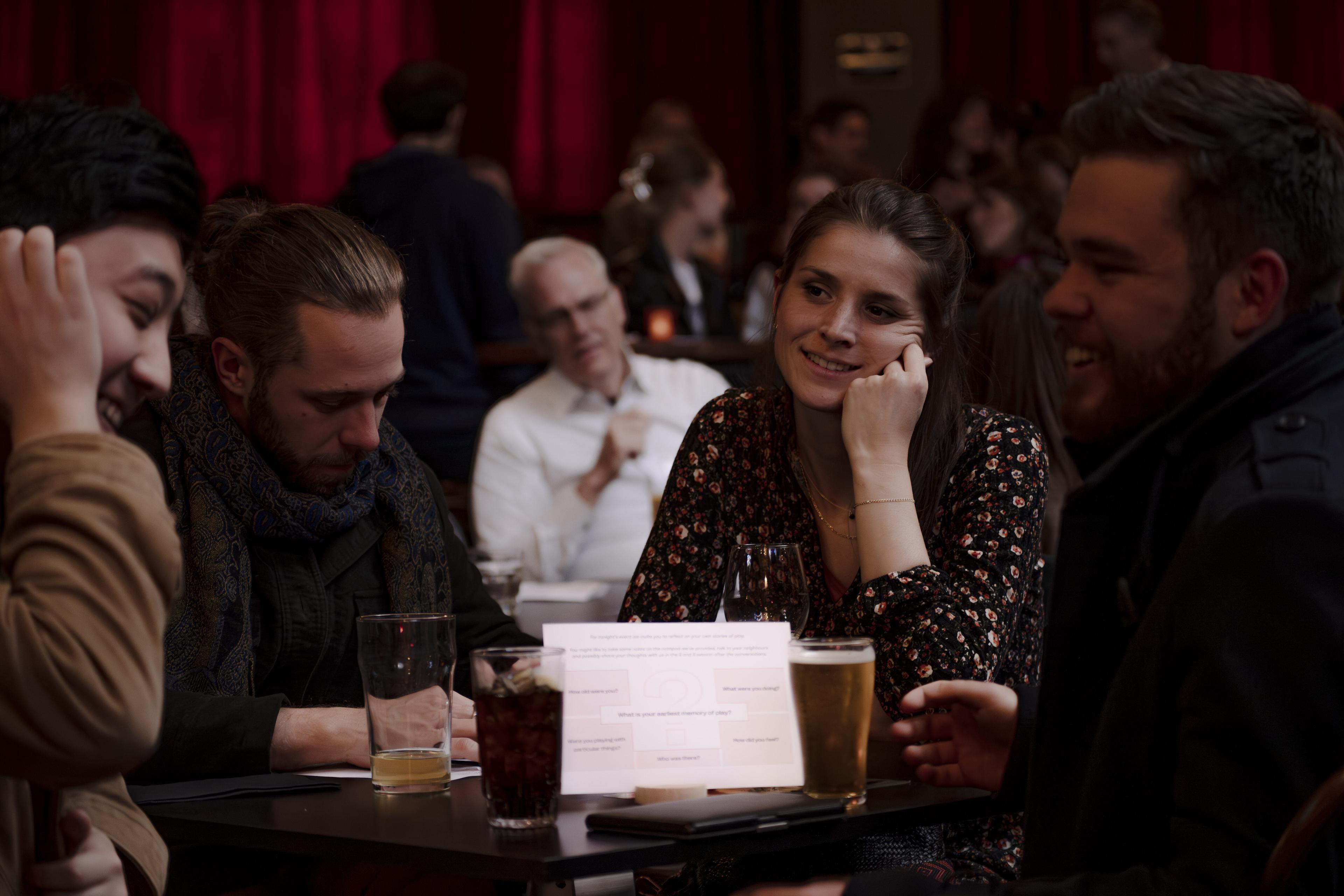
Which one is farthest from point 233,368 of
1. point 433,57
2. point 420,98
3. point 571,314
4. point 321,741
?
point 433,57

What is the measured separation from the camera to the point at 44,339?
38.7 inches

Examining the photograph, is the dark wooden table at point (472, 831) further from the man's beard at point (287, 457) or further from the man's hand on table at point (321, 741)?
the man's beard at point (287, 457)

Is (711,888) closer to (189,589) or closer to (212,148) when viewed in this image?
(189,589)

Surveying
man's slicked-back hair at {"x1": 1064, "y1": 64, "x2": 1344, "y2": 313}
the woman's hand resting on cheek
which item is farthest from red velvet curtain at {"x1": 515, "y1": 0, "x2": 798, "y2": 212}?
man's slicked-back hair at {"x1": 1064, "y1": 64, "x2": 1344, "y2": 313}

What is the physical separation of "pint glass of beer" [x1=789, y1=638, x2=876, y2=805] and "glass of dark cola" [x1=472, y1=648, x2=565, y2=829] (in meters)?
0.23

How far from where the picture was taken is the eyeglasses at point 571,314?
3676 mm

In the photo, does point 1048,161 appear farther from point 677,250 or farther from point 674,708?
point 674,708

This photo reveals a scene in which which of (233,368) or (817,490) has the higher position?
(233,368)

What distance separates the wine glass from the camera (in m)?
1.59

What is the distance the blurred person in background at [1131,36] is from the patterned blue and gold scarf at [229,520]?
5.29 m

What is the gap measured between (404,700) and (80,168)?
592 mm

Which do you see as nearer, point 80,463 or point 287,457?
point 80,463

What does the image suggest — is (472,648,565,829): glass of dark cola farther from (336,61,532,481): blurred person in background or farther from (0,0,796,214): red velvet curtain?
(0,0,796,214): red velvet curtain

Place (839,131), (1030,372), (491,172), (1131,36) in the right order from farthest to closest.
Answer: (839,131) → (491,172) → (1131,36) → (1030,372)
